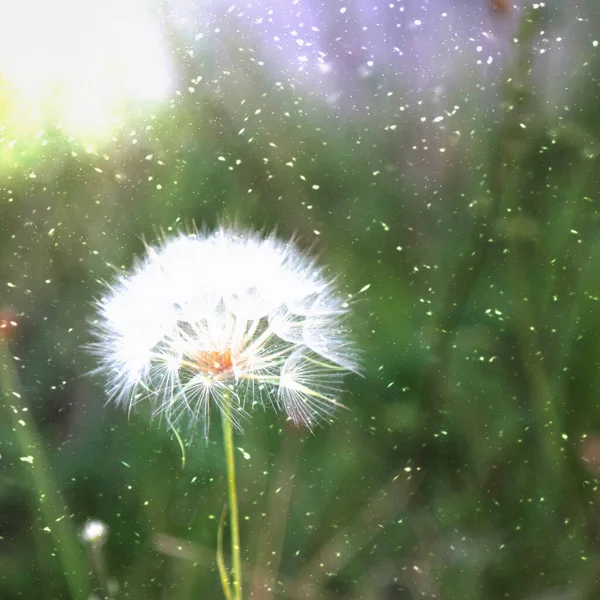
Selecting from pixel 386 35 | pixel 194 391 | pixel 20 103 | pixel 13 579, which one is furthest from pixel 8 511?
pixel 386 35

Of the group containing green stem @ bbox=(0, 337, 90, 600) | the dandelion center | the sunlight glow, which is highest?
the sunlight glow

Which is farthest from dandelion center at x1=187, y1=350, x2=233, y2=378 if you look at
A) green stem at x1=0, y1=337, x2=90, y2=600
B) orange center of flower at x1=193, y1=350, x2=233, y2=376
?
green stem at x1=0, y1=337, x2=90, y2=600

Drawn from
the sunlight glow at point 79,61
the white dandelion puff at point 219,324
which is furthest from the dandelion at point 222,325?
the sunlight glow at point 79,61

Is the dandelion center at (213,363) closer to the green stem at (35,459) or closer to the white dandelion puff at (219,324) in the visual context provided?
the white dandelion puff at (219,324)

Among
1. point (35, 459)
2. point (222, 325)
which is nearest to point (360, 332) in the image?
point (222, 325)

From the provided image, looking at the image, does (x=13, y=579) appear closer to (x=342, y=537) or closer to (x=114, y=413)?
(x=114, y=413)

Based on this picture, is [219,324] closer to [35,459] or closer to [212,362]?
[212,362]

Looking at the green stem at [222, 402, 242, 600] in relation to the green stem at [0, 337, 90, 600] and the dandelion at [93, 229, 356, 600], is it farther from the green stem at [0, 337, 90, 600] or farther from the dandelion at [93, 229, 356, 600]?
the green stem at [0, 337, 90, 600]
